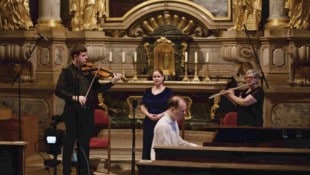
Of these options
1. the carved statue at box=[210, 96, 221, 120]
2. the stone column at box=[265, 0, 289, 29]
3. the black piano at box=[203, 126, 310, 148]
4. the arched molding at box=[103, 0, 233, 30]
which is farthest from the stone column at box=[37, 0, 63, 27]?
the black piano at box=[203, 126, 310, 148]

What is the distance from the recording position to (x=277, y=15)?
12.0m

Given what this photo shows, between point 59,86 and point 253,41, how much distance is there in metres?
5.12

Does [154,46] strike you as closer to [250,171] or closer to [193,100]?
[193,100]

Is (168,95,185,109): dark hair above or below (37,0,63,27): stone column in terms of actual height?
below

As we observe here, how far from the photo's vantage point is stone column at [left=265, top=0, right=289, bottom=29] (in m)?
11.9

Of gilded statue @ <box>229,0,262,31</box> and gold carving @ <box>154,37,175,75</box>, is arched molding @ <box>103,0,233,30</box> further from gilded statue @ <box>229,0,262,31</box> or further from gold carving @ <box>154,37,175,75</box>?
gold carving @ <box>154,37,175,75</box>

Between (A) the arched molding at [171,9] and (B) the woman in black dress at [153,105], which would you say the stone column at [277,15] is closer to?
(A) the arched molding at [171,9]

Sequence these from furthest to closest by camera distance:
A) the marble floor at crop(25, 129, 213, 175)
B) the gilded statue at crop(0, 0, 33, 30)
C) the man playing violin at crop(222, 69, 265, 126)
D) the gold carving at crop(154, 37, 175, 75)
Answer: the gold carving at crop(154, 37, 175, 75)
the gilded statue at crop(0, 0, 33, 30)
the marble floor at crop(25, 129, 213, 175)
the man playing violin at crop(222, 69, 265, 126)

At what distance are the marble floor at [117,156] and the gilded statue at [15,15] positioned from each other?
2.22 meters

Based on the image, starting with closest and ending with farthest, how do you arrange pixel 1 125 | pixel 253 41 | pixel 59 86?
pixel 59 86 → pixel 1 125 → pixel 253 41

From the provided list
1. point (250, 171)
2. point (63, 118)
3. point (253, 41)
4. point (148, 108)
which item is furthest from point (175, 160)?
point (253, 41)

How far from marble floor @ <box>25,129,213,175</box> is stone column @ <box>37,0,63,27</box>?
6.86 ft

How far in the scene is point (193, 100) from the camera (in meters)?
12.3

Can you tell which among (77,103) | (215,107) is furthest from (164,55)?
(77,103)
